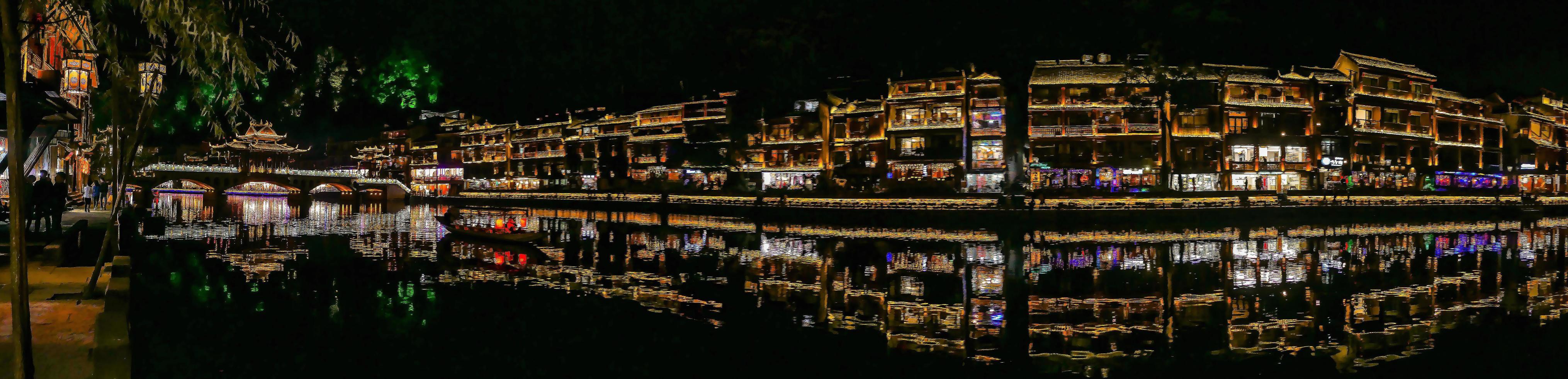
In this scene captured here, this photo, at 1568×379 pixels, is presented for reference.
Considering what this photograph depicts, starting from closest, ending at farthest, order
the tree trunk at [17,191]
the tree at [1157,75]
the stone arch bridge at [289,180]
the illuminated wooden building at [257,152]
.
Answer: the tree trunk at [17,191] → the tree at [1157,75] → the stone arch bridge at [289,180] → the illuminated wooden building at [257,152]

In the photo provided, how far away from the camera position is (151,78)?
44.2 feet

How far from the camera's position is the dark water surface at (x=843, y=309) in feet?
40.1

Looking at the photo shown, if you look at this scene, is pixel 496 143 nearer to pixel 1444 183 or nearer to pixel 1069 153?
pixel 1069 153

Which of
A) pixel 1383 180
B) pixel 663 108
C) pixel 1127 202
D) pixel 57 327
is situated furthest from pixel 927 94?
pixel 57 327

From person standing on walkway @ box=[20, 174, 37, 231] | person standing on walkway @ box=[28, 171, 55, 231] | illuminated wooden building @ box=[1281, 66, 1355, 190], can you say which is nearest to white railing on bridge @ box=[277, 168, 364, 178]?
person standing on walkway @ box=[20, 174, 37, 231]

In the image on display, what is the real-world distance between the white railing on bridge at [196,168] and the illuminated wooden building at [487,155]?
21.5 metres

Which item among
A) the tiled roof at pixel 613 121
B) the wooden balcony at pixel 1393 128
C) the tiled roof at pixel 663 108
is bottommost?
the wooden balcony at pixel 1393 128

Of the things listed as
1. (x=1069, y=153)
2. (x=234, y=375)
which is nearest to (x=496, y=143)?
(x=1069, y=153)

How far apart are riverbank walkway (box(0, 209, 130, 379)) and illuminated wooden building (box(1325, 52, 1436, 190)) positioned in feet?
218

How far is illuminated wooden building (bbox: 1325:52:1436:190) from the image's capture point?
61.0 meters

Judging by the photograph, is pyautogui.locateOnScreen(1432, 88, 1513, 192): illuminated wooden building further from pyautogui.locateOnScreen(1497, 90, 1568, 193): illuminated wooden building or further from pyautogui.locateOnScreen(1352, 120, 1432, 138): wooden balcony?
pyautogui.locateOnScreen(1352, 120, 1432, 138): wooden balcony

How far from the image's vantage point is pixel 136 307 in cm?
1656

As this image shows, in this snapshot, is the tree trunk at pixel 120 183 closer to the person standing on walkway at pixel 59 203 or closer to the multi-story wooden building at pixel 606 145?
the person standing on walkway at pixel 59 203

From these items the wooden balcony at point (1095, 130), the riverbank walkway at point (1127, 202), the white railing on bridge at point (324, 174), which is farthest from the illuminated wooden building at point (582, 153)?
the wooden balcony at point (1095, 130)
